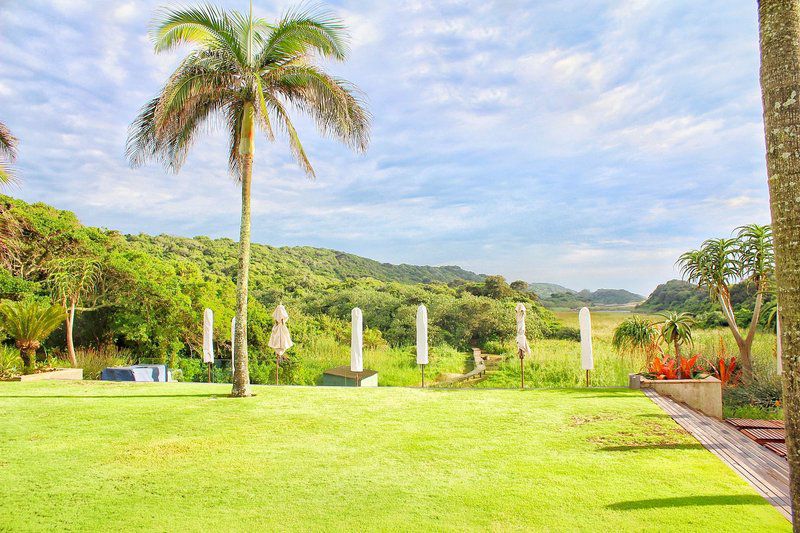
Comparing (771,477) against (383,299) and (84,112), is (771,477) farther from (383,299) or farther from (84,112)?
(383,299)

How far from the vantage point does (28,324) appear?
11500 mm

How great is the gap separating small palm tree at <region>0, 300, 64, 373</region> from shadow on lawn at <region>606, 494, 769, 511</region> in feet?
43.0

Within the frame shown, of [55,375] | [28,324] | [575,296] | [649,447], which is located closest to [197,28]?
[28,324]

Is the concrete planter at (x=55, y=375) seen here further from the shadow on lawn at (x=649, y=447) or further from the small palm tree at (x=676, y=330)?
the small palm tree at (x=676, y=330)

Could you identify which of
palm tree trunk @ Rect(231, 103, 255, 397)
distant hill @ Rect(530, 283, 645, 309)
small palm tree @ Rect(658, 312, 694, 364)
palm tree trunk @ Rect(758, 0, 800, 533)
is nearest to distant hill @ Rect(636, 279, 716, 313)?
distant hill @ Rect(530, 283, 645, 309)

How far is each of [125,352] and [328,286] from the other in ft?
57.3

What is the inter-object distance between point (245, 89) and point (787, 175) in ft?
29.0

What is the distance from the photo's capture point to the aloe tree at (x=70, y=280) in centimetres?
1543

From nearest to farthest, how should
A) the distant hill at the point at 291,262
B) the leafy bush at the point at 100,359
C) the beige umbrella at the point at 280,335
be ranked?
the beige umbrella at the point at 280,335, the leafy bush at the point at 100,359, the distant hill at the point at 291,262

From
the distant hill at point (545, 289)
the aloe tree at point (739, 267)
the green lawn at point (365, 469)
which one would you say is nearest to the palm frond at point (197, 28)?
the green lawn at point (365, 469)

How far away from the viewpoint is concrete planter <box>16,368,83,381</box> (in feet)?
37.4

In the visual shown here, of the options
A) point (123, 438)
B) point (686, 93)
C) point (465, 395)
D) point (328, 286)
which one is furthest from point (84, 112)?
point (328, 286)

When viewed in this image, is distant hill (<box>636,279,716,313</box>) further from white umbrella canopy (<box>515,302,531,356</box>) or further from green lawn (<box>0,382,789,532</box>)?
green lawn (<box>0,382,789,532</box>)

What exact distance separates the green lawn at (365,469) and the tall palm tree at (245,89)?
3026 millimetres
